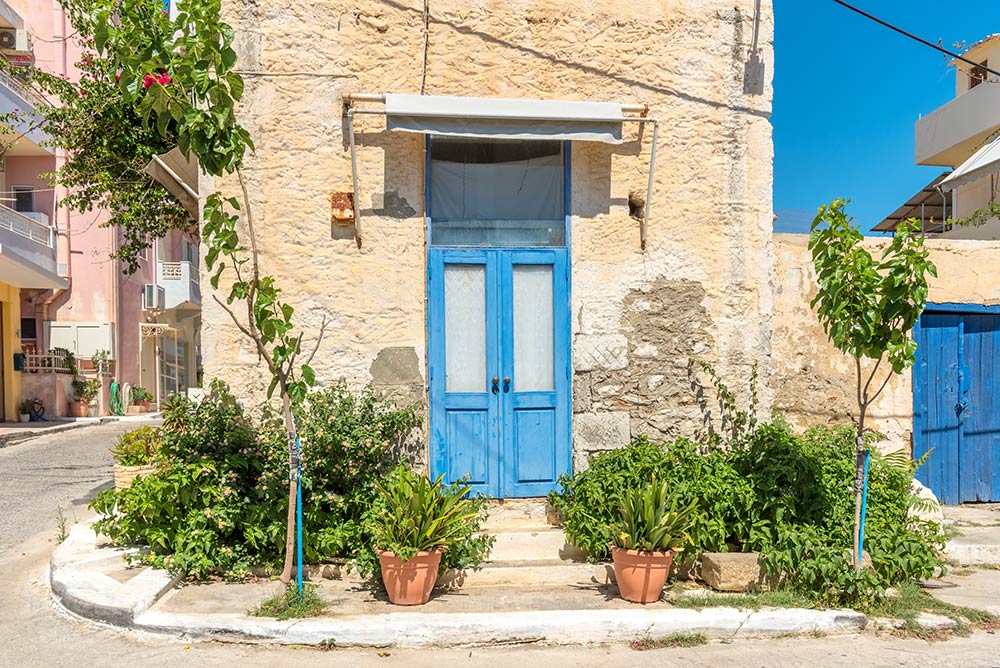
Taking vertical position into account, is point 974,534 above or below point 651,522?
below

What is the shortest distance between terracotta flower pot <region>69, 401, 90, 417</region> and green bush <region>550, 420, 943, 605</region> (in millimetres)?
19267

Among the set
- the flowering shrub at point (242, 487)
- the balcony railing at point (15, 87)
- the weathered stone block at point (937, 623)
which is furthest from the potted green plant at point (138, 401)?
the weathered stone block at point (937, 623)

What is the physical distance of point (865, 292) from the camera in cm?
484

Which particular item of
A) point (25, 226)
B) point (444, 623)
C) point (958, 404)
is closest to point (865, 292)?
point (444, 623)

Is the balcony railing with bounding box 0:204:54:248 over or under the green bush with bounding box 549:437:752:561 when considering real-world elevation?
over

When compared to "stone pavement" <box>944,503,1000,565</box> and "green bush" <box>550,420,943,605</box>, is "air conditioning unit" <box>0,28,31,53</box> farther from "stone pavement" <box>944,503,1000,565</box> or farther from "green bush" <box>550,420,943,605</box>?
"stone pavement" <box>944,503,1000,565</box>

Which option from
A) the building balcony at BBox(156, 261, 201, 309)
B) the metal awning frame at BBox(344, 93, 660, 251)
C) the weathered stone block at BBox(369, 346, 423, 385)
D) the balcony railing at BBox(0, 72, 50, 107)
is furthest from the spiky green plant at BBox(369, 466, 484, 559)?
the building balcony at BBox(156, 261, 201, 309)

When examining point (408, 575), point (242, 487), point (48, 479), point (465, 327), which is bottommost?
point (48, 479)

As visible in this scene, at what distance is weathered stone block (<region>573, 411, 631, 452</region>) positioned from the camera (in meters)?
6.23

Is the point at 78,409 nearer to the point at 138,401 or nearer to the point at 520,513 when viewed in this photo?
the point at 138,401

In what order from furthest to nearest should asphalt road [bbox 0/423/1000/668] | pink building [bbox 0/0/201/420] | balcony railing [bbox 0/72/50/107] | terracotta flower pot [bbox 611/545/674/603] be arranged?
pink building [bbox 0/0/201/420] < balcony railing [bbox 0/72/50/107] < terracotta flower pot [bbox 611/545/674/603] < asphalt road [bbox 0/423/1000/668]

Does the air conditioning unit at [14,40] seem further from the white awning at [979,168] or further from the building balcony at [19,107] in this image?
the white awning at [979,168]

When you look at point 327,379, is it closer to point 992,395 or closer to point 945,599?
point 945,599

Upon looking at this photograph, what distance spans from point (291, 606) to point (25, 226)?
1767 centimetres
